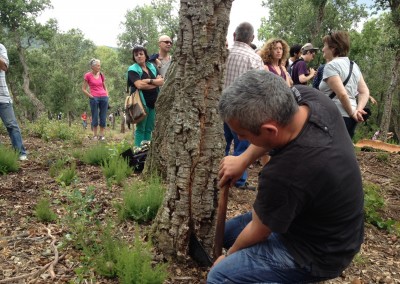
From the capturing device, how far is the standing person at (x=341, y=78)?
3.75m

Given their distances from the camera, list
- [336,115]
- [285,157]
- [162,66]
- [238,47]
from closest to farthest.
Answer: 1. [285,157]
2. [336,115]
3. [238,47]
4. [162,66]

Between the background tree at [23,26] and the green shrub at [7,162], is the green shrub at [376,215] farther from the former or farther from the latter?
the background tree at [23,26]

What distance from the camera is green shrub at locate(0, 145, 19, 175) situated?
14.2 ft

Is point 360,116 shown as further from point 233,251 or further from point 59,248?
point 59,248

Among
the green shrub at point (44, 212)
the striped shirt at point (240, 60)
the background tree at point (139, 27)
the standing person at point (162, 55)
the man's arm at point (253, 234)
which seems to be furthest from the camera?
the background tree at point (139, 27)

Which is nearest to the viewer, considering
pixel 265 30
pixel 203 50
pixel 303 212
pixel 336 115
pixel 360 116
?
pixel 303 212

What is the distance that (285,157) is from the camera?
151 centimetres

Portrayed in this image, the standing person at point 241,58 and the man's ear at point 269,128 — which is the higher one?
the standing person at point 241,58

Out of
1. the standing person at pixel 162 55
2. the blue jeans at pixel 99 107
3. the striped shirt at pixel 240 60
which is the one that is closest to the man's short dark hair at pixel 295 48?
the standing person at pixel 162 55

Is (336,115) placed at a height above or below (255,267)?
above

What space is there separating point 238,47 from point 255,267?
125 inches

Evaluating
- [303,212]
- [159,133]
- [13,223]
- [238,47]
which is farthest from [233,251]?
[238,47]

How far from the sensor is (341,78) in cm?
385

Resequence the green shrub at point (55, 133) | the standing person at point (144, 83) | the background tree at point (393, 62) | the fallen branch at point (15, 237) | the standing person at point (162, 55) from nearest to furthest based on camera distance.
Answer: the fallen branch at point (15, 237)
the standing person at point (144, 83)
the standing person at point (162, 55)
the green shrub at point (55, 133)
the background tree at point (393, 62)
